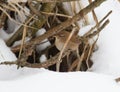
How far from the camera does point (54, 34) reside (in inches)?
47.1

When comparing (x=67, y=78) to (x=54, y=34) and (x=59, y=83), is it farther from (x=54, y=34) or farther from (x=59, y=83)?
(x=54, y=34)

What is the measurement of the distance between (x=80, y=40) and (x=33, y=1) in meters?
0.22

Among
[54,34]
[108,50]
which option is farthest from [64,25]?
[108,50]

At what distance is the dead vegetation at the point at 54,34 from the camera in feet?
3.81

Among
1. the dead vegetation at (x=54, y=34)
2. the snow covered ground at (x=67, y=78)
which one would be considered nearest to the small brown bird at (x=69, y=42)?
the dead vegetation at (x=54, y=34)

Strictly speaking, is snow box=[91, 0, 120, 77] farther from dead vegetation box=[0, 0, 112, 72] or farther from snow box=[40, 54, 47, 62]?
snow box=[40, 54, 47, 62]

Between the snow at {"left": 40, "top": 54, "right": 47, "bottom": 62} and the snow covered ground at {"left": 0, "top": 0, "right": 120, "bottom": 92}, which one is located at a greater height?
the snow at {"left": 40, "top": 54, "right": 47, "bottom": 62}

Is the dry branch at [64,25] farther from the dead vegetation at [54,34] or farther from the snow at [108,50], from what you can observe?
the snow at [108,50]

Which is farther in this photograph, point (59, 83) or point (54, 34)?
A: point (54, 34)

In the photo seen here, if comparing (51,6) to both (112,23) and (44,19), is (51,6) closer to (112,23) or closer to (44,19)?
(44,19)

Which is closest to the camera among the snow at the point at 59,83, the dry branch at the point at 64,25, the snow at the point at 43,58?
the snow at the point at 59,83

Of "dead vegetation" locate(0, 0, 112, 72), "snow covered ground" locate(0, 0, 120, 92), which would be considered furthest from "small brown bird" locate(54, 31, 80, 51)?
"snow covered ground" locate(0, 0, 120, 92)

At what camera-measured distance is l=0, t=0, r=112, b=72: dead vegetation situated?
1160mm

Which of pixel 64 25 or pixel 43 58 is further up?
pixel 64 25
